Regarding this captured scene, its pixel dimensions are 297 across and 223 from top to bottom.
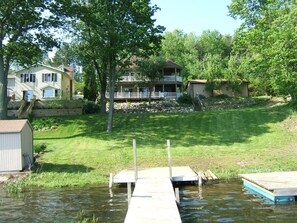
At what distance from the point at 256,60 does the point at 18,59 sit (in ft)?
74.4

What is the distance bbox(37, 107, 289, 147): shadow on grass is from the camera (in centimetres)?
3039

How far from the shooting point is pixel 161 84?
6581cm

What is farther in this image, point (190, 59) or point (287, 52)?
point (190, 59)

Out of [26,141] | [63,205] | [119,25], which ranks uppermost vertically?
[119,25]

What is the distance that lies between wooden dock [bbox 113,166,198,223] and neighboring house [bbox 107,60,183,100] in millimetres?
39739

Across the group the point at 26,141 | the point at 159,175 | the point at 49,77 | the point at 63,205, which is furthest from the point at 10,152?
the point at 49,77

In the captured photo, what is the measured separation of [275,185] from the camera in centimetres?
1546

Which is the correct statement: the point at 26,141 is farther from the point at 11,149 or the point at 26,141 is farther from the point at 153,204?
the point at 153,204

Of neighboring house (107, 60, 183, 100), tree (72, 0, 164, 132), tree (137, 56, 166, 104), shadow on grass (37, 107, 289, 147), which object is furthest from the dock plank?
neighboring house (107, 60, 183, 100)

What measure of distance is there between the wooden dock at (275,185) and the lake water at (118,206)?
1.33 ft

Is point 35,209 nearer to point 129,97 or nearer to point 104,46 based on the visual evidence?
point 104,46

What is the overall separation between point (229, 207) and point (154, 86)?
170ft

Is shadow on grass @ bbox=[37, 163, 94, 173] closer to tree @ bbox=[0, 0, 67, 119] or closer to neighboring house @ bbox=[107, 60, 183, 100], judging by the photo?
tree @ bbox=[0, 0, 67, 119]

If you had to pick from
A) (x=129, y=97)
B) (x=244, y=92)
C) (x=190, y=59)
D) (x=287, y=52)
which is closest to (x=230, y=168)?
(x=287, y=52)
